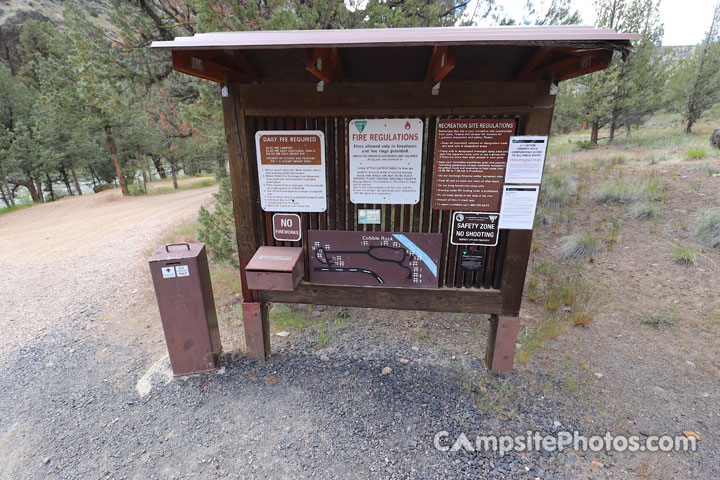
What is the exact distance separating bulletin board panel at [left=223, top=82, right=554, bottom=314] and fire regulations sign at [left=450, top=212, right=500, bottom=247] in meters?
0.06

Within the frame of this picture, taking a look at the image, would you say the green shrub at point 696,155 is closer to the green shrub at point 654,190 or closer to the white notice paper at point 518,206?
the green shrub at point 654,190

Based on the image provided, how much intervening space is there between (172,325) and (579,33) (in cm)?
388

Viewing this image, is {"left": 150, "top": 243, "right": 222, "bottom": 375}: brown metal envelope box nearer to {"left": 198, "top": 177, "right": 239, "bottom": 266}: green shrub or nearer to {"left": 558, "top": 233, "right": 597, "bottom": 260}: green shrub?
{"left": 198, "top": 177, "right": 239, "bottom": 266}: green shrub

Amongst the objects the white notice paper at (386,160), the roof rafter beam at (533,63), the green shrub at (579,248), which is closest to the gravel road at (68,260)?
the white notice paper at (386,160)

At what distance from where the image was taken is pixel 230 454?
2.58 meters

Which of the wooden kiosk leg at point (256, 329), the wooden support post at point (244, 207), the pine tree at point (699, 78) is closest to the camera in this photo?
the wooden support post at point (244, 207)

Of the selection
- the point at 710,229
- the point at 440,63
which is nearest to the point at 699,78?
the point at 710,229

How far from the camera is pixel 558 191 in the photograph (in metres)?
8.08

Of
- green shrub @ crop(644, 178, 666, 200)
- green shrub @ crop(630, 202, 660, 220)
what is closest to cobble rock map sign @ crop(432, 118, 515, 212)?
green shrub @ crop(630, 202, 660, 220)

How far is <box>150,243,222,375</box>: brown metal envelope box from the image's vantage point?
3066 mm

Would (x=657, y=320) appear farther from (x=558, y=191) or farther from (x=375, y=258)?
(x=558, y=191)

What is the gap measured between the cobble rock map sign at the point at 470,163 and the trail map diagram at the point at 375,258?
39 centimetres

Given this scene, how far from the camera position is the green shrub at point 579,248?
5.77m

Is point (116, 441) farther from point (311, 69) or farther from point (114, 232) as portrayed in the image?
point (114, 232)
